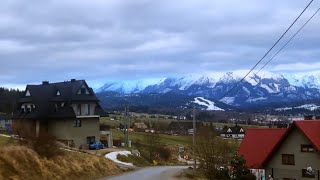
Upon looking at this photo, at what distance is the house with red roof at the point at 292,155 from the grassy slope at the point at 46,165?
17.2 metres

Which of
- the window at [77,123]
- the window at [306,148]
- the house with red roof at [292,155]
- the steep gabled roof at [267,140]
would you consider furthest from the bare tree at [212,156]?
the window at [77,123]

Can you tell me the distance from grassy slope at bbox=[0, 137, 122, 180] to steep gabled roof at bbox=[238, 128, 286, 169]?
1655 cm

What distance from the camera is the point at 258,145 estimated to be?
6034cm

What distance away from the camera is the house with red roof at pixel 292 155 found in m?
51.2

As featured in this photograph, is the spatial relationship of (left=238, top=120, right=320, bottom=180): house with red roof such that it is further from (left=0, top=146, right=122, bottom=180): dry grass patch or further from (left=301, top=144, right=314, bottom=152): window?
(left=0, top=146, right=122, bottom=180): dry grass patch

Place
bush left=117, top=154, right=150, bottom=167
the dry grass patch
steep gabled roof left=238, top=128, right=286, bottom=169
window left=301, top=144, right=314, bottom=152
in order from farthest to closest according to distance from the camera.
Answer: bush left=117, top=154, right=150, bottom=167
steep gabled roof left=238, top=128, right=286, bottom=169
window left=301, top=144, right=314, bottom=152
the dry grass patch

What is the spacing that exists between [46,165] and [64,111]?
2673cm

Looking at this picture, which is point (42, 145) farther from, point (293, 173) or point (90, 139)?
point (90, 139)

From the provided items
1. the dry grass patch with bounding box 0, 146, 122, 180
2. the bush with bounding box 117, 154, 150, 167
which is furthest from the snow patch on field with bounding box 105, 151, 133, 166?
the dry grass patch with bounding box 0, 146, 122, 180

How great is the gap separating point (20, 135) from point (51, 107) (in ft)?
78.1

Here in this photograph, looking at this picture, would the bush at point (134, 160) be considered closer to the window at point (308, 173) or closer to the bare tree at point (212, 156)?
the bare tree at point (212, 156)

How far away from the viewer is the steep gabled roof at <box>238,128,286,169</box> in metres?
57.9

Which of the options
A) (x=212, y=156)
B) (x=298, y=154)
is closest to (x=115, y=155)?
(x=212, y=156)

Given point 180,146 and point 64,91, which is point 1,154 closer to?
point 64,91
